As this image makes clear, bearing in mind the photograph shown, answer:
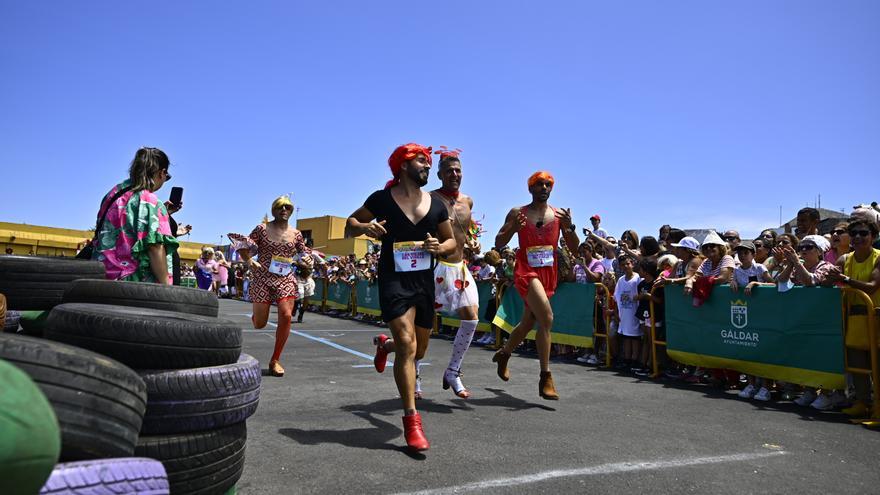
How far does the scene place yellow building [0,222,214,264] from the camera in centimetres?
4578

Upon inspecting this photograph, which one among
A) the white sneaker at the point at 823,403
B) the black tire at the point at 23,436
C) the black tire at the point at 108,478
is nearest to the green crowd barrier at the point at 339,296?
the white sneaker at the point at 823,403

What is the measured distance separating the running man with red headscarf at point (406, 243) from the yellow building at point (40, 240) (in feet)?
146

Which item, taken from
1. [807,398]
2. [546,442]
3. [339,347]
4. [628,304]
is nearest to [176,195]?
[339,347]

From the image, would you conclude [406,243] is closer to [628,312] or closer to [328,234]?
[628,312]

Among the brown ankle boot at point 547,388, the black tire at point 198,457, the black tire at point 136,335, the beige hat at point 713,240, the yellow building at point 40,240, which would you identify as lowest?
the brown ankle boot at point 547,388

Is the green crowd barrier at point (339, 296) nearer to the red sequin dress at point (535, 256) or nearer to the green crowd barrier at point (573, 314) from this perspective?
the green crowd barrier at point (573, 314)

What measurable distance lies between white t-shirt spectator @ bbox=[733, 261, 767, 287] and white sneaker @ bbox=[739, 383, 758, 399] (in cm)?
124

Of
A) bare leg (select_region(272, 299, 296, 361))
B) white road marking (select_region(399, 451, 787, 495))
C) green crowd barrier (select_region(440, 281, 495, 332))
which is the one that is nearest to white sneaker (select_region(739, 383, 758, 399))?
white road marking (select_region(399, 451, 787, 495))

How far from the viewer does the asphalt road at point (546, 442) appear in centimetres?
306

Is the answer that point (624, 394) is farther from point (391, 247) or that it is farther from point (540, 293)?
point (391, 247)

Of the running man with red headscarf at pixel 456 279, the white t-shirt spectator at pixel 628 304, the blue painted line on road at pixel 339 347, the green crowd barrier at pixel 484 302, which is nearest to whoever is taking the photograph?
the running man with red headscarf at pixel 456 279

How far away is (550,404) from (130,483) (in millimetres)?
4233

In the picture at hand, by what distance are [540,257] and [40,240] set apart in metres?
54.9

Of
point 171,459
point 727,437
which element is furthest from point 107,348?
point 727,437
